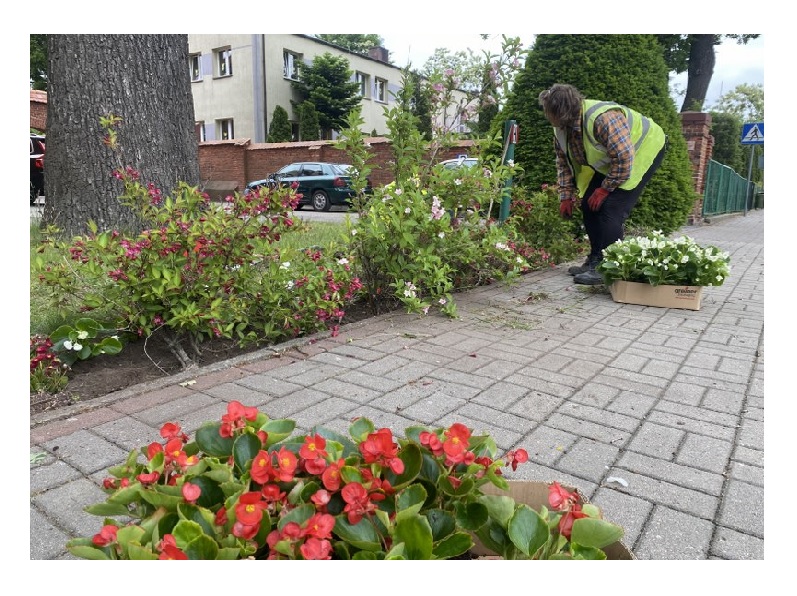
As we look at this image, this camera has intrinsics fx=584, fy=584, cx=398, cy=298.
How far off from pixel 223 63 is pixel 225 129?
3399mm

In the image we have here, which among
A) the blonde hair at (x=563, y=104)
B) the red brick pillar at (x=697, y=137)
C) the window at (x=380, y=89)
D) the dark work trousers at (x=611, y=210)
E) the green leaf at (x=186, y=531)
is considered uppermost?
the window at (x=380, y=89)

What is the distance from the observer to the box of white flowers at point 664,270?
4832 mm

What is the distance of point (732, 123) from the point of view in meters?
23.3

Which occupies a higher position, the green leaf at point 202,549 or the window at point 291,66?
the window at point 291,66

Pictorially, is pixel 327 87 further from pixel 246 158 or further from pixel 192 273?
pixel 192 273

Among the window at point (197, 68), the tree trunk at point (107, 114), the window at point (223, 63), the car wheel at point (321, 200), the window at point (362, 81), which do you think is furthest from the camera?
the window at point (362, 81)

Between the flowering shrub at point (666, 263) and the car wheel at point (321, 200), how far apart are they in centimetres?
1437

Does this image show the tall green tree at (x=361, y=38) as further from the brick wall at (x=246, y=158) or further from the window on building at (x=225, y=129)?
the window on building at (x=225, y=129)

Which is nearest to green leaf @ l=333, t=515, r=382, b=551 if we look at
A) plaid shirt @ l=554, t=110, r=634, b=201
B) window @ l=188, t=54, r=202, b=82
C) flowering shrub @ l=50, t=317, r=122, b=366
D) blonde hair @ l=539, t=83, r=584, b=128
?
flowering shrub @ l=50, t=317, r=122, b=366

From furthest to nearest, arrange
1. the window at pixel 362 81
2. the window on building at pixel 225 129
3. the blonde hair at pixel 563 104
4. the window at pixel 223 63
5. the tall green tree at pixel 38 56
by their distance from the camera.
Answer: the window at pixel 362 81 < the window on building at pixel 225 129 < the window at pixel 223 63 < the blonde hair at pixel 563 104 < the tall green tree at pixel 38 56

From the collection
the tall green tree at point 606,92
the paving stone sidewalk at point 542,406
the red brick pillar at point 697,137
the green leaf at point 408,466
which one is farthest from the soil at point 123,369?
the red brick pillar at point 697,137

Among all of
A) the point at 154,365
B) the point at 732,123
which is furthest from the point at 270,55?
the point at 154,365

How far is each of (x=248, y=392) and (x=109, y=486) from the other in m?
1.57

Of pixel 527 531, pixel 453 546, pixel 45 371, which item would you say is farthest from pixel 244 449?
pixel 45 371
